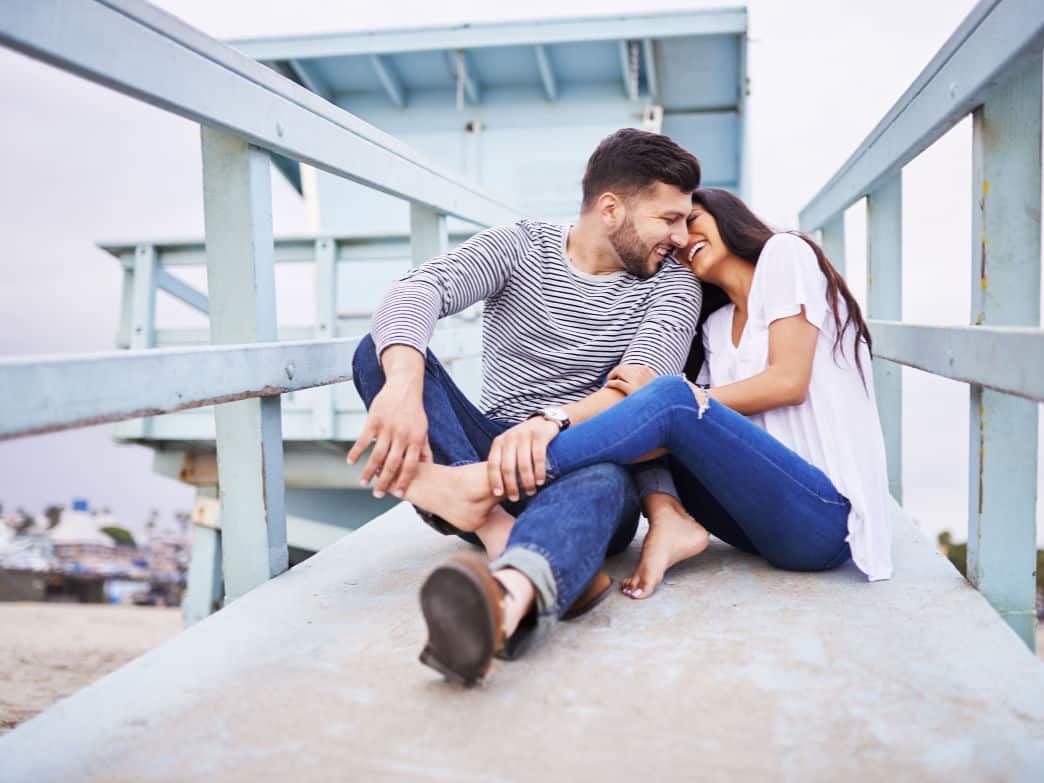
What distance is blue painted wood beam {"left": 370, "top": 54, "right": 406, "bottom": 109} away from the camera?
22.6 ft

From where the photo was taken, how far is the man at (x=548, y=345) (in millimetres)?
1646

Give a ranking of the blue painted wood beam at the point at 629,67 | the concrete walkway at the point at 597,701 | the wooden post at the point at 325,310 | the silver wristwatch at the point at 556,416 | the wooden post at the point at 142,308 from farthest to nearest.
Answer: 1. the blue painted wood beam at the point at 629,67
2. the wooden post at the point at 142,308
3. the wooden post at the point at 325,310
4. the silver wristwatch at the point at 556,416
5. the concrete walkway at the point at 597,701

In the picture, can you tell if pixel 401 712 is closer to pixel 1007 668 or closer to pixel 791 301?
pixel 1007 668

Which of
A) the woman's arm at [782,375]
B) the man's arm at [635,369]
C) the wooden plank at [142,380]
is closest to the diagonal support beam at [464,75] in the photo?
the man's arm at [635,369]

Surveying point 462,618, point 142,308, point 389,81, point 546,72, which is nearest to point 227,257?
point 462,618

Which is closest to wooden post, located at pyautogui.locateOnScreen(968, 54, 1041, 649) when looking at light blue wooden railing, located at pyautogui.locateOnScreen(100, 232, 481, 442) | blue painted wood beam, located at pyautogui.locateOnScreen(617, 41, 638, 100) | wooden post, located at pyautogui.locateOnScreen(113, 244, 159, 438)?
light blue wooden railing, located at pyautogui.locateOnScreen(100, 232, 481, 442)

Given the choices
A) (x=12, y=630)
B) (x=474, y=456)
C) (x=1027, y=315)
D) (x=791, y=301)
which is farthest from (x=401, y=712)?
(x=12, y=630)

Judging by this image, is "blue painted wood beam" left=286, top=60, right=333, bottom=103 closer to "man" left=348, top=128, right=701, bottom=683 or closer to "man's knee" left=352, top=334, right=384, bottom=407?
Result: "man" left=348, top=128, right=701, bottom=683

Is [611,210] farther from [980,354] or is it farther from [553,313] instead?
[980,354]

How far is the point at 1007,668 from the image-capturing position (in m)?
1.35

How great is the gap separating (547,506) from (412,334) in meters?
0.51

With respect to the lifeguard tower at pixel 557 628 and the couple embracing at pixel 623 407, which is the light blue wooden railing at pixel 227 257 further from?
the couple embracing at pixel 623 407

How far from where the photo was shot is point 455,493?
170 cm

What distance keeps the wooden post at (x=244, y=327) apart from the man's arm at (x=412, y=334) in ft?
0.74
